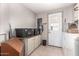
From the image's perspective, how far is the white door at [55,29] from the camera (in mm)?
5090

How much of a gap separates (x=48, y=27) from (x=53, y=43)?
0.88 m

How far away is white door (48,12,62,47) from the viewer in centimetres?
509

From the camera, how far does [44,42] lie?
17.8 feet

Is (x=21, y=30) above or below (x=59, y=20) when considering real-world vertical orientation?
below

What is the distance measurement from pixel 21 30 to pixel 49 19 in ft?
7.73

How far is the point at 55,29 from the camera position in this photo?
5.34m

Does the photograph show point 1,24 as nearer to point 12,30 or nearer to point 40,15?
point 12,30

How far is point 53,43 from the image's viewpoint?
5.30 m

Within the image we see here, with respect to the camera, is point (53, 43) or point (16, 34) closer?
point (16, 34)

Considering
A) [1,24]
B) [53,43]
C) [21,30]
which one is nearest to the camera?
[1,24]

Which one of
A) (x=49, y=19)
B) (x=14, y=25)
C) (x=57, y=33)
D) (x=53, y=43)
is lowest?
(x=53, y=43)

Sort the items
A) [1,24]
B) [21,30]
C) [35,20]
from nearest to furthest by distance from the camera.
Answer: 1. [1,24]
2. [21,30]
3. [35,20]

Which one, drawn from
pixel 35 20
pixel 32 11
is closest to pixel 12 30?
pixel 32 11

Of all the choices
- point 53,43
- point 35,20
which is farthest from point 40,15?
point 53,43
